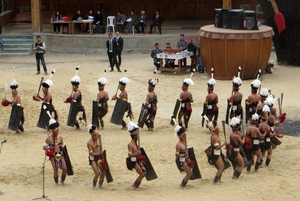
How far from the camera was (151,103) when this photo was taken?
36.3 feet

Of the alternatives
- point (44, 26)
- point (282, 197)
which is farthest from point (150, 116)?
point (44, 26)

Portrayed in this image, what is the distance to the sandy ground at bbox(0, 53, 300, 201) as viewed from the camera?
7.55 meters

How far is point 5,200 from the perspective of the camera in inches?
285

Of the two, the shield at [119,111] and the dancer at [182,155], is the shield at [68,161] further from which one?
the shield at [119,111]

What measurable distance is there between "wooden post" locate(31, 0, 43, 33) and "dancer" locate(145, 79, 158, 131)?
1369cm

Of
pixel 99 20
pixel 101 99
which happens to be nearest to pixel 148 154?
pixel 101 99

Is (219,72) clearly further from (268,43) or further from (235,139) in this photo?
(235,139)

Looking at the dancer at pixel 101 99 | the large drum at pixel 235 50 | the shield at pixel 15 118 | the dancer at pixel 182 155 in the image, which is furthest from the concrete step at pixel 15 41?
the dancer at pixel 182 155

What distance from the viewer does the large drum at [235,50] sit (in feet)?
52.3

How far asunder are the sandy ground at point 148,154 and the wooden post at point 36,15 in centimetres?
679

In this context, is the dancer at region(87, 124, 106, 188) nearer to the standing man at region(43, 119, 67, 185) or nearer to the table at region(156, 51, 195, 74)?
the standing man at region(43, 119, 67, 185)

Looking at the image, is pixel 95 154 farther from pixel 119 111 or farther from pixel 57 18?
pixel 57 18

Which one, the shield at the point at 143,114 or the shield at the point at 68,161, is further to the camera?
the shield at the point at 143,114

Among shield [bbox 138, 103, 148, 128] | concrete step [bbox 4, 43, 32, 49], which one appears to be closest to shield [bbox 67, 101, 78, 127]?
shield [bbox 138, 103, 148, 128]
